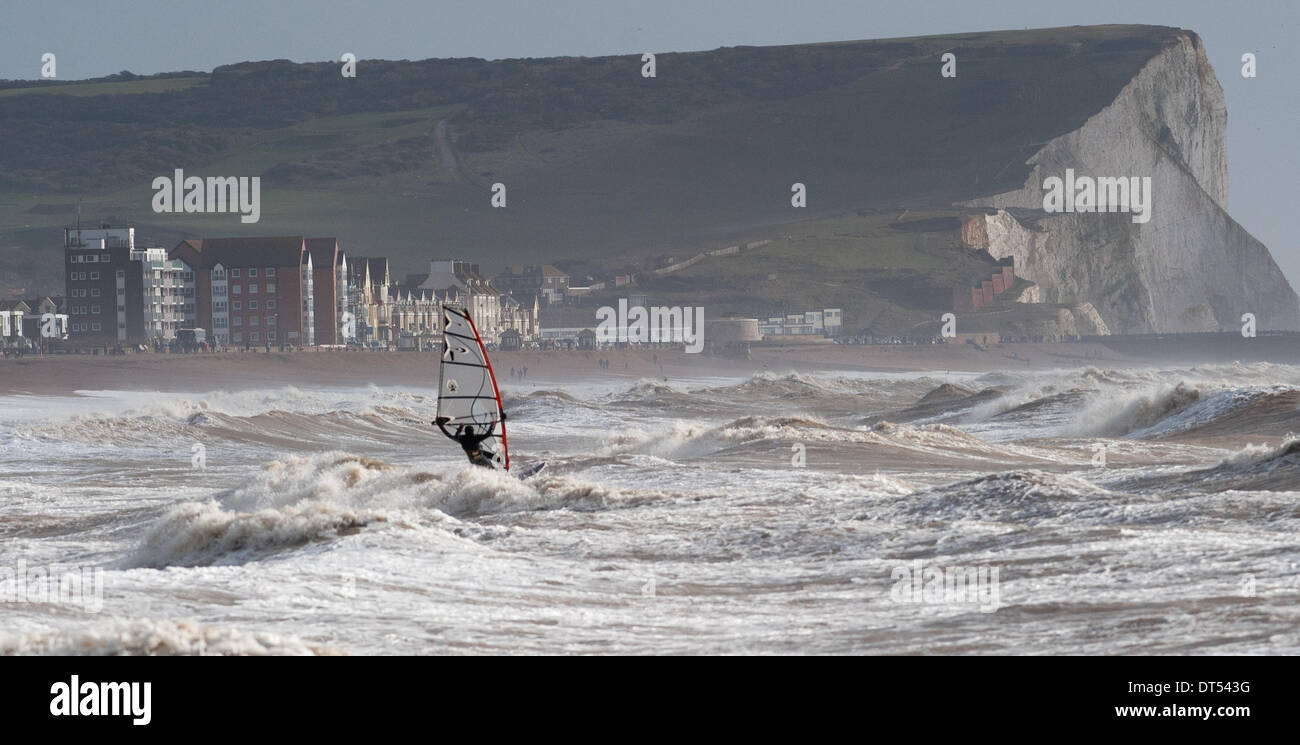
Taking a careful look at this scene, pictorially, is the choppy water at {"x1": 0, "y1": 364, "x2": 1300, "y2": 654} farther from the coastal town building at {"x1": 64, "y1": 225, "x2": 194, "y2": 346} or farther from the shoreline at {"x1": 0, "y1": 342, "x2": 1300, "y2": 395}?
the coastal town building at {"x1": 64, "y1": 225, "x2": 194, "y2": 346}

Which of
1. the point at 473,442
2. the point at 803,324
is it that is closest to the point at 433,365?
the point at 803,324

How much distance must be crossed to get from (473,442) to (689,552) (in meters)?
5.52

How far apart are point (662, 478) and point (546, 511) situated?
20.3 ft

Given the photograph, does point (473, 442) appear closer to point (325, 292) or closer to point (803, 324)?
point (325, 292)

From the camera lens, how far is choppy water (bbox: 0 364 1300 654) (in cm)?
1255

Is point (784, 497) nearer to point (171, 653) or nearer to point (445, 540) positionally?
point (445, 540)

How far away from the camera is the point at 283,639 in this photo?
37.8 ft

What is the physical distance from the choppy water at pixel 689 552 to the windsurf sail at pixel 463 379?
4.43ft

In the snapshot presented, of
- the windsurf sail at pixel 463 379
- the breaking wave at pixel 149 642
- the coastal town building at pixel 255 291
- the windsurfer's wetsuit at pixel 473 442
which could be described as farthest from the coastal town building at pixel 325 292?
the breaking wave at pixel 149 642

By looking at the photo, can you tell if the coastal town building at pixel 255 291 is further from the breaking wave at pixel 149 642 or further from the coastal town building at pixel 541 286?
the breaking wave at pixel 149 642

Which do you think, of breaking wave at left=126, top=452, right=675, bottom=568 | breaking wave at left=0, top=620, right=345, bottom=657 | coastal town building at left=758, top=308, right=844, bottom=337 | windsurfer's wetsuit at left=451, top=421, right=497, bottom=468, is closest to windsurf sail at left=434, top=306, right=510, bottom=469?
windsurfer's wetsuit at left=451, top=421, right=497, bottom=468

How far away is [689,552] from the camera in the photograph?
18422 millimetres

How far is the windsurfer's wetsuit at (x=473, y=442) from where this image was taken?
2273 cm
